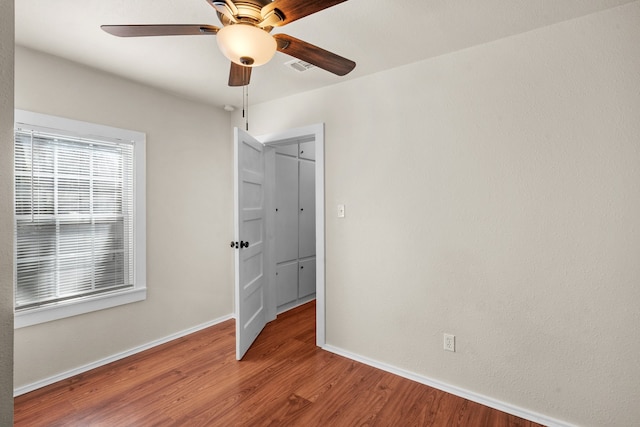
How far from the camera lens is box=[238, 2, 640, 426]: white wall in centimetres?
175

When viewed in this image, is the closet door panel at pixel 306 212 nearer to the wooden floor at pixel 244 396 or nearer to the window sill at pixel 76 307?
the wooden floor at pixel 244 396

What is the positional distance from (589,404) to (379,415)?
1179mm

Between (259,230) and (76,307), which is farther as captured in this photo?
(259,230)

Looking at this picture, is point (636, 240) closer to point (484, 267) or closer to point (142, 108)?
point (484, 267)

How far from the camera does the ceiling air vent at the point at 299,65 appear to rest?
7.80ft

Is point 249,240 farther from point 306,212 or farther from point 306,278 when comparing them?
point 306,278

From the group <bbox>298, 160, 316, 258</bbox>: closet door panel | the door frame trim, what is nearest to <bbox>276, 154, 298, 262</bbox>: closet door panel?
<bbox>298, 160, 316, 258</bbox>: closet door panel

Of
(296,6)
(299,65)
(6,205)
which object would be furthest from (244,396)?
(299,65)

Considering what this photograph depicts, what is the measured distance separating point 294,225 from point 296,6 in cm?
300

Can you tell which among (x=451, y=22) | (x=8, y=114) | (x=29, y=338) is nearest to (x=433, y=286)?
(x=451, y=22)

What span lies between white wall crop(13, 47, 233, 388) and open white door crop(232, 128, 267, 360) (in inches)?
22.7

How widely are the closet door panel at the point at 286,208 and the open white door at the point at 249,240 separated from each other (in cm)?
44

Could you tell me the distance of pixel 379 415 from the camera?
200cm

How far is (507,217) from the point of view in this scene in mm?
2051
